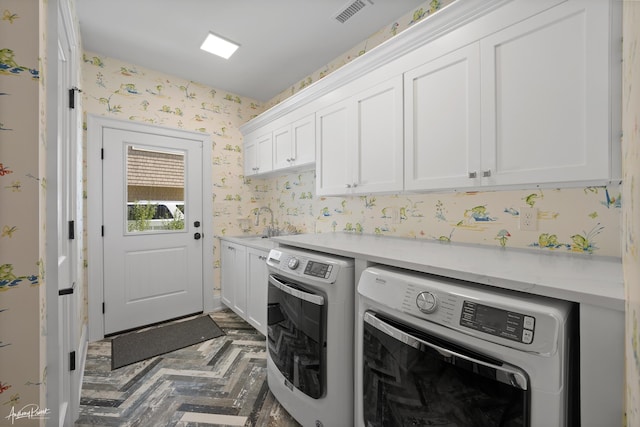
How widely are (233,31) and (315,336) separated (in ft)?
7.86

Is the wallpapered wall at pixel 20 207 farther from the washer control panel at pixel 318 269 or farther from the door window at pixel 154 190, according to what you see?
the door window at pixel 154 190

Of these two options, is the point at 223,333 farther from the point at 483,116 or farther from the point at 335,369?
the point at 483,116

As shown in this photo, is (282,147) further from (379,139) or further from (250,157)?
(379,139)

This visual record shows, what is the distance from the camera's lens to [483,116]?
4.31ft

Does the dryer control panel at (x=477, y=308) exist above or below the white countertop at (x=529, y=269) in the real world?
below

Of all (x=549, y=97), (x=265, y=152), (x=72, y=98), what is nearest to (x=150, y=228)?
(x=265, y=152)

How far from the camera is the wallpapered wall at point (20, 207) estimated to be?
0.82 meters

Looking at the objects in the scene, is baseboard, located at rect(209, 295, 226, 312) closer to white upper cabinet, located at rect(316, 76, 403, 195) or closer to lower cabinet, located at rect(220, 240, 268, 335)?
lower cabinet, located at rect(220, 240, 268, 335)

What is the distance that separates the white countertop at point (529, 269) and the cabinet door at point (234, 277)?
1.53 metres

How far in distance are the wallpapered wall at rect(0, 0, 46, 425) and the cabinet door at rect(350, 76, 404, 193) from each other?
5.22 ft

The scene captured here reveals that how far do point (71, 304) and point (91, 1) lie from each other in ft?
6.78

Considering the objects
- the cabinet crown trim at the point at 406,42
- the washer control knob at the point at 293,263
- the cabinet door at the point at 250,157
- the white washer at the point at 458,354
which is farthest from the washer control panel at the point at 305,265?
the cabinet door at the point at 250,157

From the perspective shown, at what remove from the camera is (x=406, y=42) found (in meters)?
1.59

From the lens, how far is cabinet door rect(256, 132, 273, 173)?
2908mm
